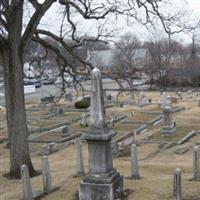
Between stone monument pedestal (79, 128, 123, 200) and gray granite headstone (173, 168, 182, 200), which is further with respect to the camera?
stone monument pedestal (79, 128, 123, 200)

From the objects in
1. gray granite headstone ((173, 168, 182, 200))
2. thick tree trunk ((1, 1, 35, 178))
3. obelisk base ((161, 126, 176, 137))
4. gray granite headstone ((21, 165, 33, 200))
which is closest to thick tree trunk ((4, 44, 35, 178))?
thick tree trunk ((1, 1, 35, 178))

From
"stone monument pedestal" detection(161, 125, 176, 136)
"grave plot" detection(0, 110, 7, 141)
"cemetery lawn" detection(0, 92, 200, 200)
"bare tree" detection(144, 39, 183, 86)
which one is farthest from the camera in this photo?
"bare tree" detection(144, 39, 183, 86)

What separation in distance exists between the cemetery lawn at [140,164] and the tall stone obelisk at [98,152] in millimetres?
730

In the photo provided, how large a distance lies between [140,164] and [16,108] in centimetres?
479

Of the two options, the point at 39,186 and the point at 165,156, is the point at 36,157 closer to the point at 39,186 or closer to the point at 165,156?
the point at 165,156

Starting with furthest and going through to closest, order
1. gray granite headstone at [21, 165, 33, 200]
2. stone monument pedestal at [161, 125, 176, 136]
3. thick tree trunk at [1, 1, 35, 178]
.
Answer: stone monument pedestal at [161, 125, 176, 136] < thick tree trunk at [1, 1, 35, 178] < gray granite headstone at [21, 165, 33, 200]

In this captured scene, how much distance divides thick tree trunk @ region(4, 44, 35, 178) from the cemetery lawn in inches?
31.1

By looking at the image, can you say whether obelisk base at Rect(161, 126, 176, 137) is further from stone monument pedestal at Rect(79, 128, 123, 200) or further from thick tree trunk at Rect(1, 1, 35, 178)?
stone monument pedestal at Rect(79, 128, 123, 200)

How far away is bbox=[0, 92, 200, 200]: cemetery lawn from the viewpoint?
11117 mm

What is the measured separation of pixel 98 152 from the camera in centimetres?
1009

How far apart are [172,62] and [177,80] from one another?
9585 millimetres

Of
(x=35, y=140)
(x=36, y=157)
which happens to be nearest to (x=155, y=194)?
(x=36, y=157)

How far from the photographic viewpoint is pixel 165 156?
62.4 feet

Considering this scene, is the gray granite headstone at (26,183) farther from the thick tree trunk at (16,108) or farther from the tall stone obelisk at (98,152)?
the thick tree trunk at (16,108)
